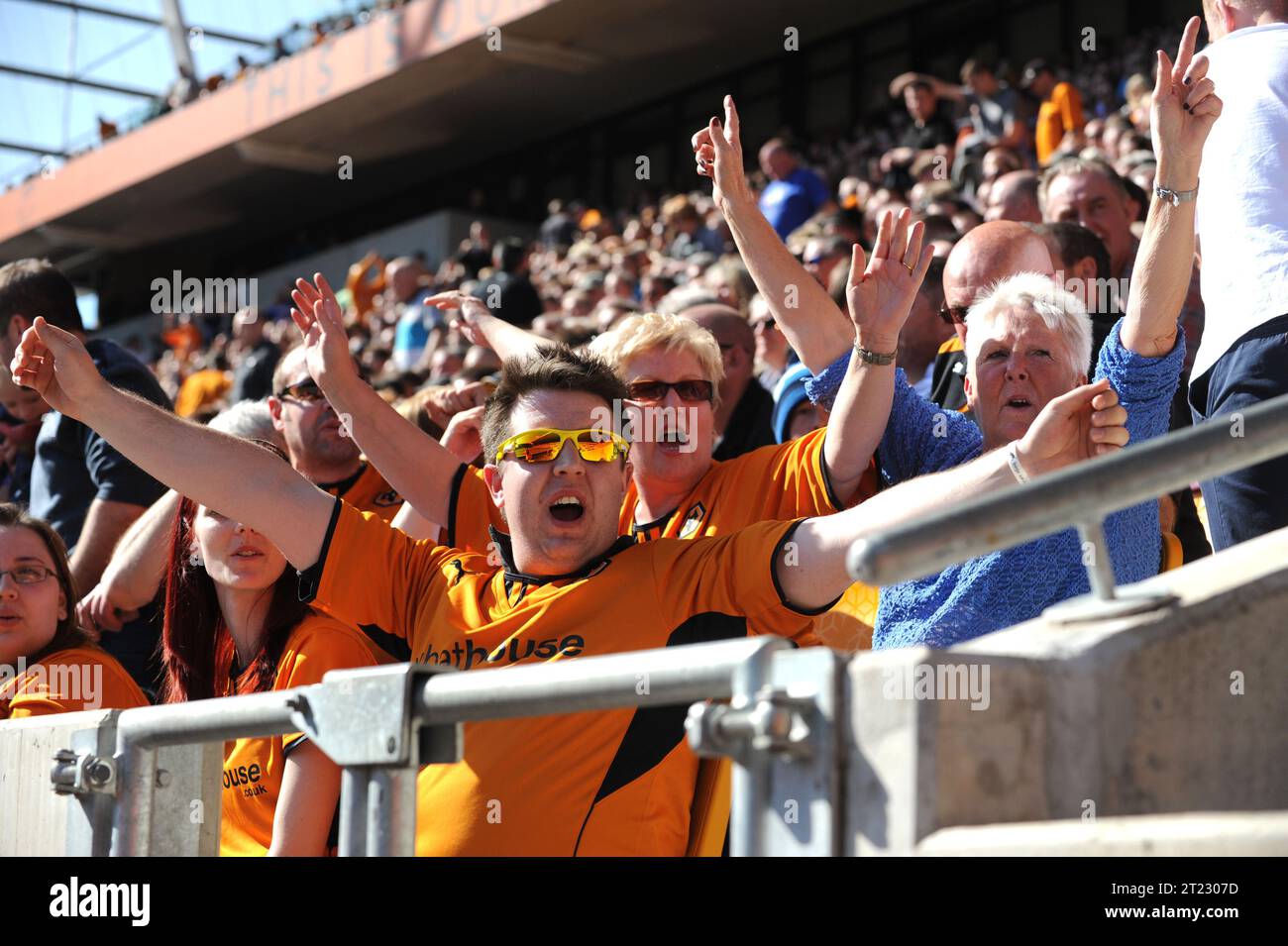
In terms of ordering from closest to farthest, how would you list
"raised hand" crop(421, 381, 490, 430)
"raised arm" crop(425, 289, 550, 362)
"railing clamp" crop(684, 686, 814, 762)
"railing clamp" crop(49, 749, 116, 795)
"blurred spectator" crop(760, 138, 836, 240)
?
"railing clamp" crop(684, 686, 814, 762)
"railing clamp" crop(49, 749, 116, 795)
"raised arm" crop(425, 289, 550, 362)
"raised hand" crop(421, 381, 490, 430)
"blurred spectator" crop(760, 138, 836, 240)

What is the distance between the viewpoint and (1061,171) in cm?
517

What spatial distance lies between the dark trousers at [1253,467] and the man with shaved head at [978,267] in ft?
2.06

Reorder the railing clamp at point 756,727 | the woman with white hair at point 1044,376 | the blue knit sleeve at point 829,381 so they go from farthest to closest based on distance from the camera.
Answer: the blue knit sleeve at point 829,381
the woman with white hair at point 1044,376
the railing clamp at point 756,727

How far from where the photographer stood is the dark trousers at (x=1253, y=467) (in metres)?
3.11

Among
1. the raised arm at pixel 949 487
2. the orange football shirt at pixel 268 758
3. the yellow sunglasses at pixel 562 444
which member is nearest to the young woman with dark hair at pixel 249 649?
the orange football shirt at pixel 268 758

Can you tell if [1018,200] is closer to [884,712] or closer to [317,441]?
[317,441]

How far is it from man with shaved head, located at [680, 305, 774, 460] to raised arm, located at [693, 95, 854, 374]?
0.92 metres

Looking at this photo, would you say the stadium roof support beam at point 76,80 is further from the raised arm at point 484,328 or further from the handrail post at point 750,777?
the handrail post at point 750,777

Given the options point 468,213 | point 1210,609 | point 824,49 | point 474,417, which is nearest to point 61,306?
point 474,417

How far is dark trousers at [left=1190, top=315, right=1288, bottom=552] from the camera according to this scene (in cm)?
311

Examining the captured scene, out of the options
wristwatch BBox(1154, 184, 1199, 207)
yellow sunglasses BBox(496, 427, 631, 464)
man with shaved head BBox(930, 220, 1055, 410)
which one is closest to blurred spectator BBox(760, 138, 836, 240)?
man with shaved head BBox(930, 220, 1055, 410)

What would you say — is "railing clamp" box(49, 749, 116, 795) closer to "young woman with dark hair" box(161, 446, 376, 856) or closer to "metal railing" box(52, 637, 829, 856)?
"metal railing" box(52, 637, 829, 856)

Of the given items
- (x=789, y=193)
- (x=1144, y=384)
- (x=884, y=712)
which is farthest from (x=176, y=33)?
(x=884, y=712)
